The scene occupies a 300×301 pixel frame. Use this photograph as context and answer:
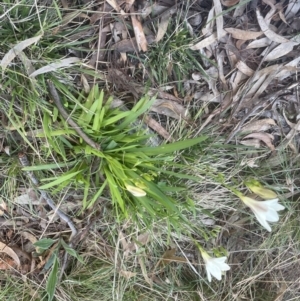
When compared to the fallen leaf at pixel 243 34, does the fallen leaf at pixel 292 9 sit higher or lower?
higher

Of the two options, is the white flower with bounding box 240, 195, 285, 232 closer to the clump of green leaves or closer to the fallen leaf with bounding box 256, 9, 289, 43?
the clump of green leaves

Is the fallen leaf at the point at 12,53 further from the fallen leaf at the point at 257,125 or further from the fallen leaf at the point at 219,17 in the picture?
the fallen leaf at the point at 257,125

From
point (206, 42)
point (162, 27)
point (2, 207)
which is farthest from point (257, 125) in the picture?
point (2, 207)

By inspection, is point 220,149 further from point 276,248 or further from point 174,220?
point 276,248

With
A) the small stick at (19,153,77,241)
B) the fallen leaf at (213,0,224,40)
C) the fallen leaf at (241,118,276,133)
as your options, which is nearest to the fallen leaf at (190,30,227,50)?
the fallen leaf at (213,0,224,40)

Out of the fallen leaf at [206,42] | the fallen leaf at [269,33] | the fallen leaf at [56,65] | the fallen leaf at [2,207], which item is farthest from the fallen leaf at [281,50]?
the fallen leaf at [2,207]

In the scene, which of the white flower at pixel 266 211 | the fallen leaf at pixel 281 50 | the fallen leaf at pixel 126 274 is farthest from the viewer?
the fallen leaf at pixel 126 274

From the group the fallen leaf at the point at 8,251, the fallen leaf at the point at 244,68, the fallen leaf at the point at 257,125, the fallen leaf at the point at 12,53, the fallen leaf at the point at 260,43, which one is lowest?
the fallen leaf at the point at 8,251

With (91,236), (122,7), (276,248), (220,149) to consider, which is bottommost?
(276,248)

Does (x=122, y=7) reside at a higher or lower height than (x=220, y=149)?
higher

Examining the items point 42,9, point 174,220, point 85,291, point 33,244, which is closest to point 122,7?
point 42,9
